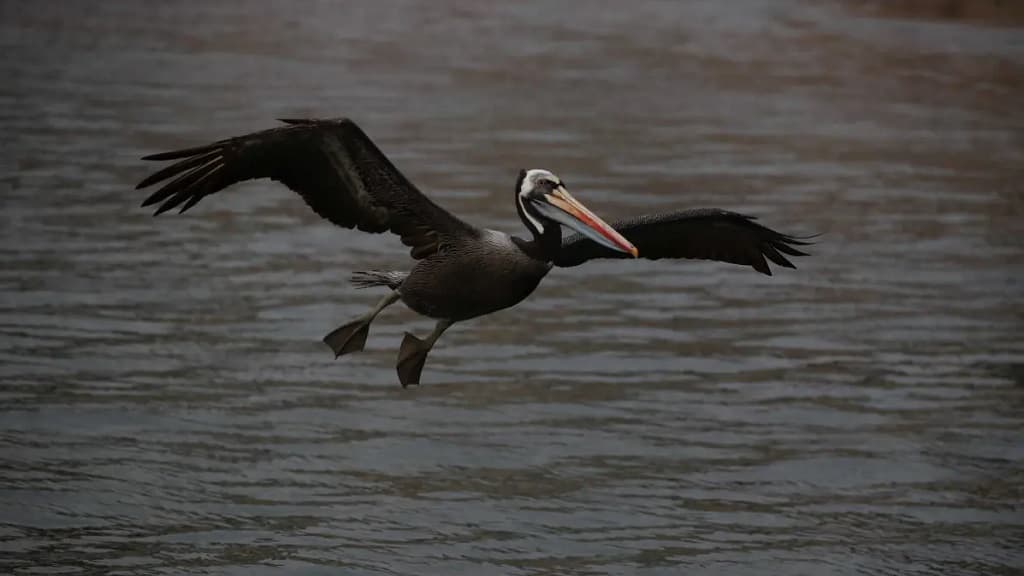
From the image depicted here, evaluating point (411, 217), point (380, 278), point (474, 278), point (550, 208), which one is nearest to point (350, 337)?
point (380, 278)

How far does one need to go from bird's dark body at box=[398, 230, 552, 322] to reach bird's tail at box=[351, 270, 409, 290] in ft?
1.06

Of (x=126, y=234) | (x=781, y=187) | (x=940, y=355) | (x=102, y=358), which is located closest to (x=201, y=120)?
(x=126, y=234)

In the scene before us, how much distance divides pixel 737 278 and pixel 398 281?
12337 millimetres

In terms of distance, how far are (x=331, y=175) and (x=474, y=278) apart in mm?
987

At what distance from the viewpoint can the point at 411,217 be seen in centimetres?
960

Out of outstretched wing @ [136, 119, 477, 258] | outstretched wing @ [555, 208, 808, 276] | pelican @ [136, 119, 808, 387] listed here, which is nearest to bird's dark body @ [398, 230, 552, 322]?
pelican @ [136, 119, 808, 387]

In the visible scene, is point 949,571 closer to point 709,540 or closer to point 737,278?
point 709,540

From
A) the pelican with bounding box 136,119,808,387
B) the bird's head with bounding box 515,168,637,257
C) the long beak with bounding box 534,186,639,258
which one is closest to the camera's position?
the long beak with bounding box 534,186,639,258

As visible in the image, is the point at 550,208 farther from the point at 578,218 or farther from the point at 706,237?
the point at 706,237

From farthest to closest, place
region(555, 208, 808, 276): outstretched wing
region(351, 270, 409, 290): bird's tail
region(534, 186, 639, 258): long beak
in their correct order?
region(555, 208, 808, 276): outstretched wing → region(351, 270, 409, 290): bird's tail → region(534, 186, 639, 258): long beak

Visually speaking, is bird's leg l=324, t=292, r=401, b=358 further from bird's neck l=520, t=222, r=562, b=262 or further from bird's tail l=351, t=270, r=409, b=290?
bird's neck l=520, t=222, r=562, b=262

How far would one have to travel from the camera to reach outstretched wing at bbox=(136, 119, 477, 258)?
947cm

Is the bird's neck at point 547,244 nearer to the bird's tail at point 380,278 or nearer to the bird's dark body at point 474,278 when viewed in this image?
the bird's dark body at point 474,278

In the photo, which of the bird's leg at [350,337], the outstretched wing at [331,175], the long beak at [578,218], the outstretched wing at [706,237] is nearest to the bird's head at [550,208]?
the long beak at [578,218]
